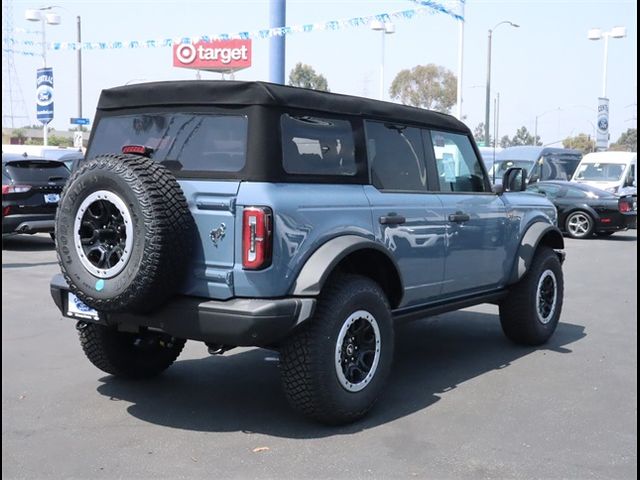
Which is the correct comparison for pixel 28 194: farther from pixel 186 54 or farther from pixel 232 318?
pixel 186 54

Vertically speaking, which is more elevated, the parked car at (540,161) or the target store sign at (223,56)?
the target store sign at (223,56)

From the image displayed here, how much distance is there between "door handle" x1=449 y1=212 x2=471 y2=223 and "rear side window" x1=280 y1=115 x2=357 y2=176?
1073mm

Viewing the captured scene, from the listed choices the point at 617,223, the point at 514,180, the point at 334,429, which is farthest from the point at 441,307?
the point at 617,223

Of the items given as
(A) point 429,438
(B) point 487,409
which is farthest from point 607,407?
(A) point 429,438

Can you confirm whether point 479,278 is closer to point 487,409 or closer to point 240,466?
point 487,409

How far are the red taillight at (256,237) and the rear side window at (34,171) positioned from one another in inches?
384

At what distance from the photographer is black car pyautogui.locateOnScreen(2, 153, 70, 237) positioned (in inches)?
502

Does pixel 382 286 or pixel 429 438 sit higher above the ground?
pixel 382 286

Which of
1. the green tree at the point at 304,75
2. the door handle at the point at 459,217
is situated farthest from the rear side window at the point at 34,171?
the green tree at the point at 304,75

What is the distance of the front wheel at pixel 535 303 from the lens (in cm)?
680

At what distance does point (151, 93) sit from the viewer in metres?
4.98

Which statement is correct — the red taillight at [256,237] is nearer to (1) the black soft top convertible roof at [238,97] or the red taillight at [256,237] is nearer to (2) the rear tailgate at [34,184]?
(1) the black soft top convertible roof at [238,97]

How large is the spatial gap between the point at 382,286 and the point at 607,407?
1.68 meters

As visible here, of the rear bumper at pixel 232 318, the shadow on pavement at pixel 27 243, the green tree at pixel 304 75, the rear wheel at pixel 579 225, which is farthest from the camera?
the green tree at pixel 304 75
